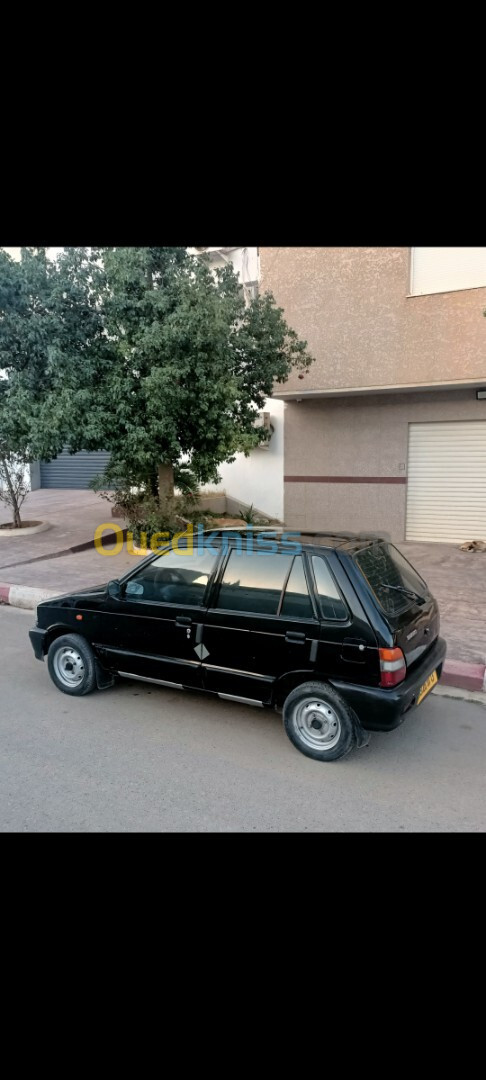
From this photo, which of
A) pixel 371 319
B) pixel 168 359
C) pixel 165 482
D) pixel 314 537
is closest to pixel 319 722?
pixel 314 537

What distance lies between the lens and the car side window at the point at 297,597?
390 centimetres

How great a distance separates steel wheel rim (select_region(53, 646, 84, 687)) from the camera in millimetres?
4887

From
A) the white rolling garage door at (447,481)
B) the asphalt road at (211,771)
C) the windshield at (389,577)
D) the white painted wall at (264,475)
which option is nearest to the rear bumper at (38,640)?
the asphalt road at (211,771)

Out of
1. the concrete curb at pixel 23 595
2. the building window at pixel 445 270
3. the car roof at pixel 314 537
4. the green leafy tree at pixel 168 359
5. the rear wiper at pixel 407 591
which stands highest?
the building window at pixel 445 270

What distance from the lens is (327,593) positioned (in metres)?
3.84

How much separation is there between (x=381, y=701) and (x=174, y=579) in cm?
181

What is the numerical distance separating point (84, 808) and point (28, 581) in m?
6.08

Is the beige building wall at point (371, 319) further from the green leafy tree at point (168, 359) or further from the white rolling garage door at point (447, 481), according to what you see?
the white rolling garage door at point (447, 481)

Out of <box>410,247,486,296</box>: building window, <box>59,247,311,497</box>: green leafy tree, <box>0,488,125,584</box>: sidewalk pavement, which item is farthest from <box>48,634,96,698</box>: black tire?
<box>410,247,486,296</box>: building window

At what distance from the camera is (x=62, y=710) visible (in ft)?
15.2

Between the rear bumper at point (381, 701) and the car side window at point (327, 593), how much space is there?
1.40ft

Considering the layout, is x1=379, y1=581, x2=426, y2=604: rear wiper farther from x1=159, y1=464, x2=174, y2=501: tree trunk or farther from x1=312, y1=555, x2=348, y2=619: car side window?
x1=159, y1=464, x2=174, y2=501: tree trunk

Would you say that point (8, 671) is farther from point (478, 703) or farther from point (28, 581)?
point (478, 703)

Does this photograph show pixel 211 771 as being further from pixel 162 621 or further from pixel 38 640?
pixel 38 640
